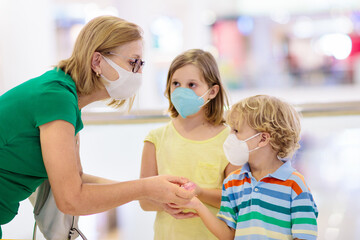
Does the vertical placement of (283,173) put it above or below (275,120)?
below

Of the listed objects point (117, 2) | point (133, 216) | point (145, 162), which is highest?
point (117, 2)

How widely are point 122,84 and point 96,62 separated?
0.14 m

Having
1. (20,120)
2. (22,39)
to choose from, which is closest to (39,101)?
(20,120)

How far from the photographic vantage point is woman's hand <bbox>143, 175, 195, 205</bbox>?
144 cm

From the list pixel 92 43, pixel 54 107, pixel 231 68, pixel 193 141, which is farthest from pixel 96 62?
pixel 231 68

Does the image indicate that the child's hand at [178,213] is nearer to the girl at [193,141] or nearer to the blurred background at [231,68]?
the girl at [193,141]

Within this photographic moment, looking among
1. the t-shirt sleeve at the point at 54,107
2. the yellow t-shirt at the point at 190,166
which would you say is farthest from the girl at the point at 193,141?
the t-shirt sleeve at the point at 54,107

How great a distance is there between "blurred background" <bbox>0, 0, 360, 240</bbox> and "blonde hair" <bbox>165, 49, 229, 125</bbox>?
160mm

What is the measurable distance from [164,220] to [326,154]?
2.18 m

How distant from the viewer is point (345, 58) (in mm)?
10109

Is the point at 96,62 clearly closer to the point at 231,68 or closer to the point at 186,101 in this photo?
Result: the point at 186,101

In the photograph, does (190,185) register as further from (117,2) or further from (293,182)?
(117,2)

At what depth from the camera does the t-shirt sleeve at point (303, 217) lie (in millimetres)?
1326

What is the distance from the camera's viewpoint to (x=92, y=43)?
1.50 m
